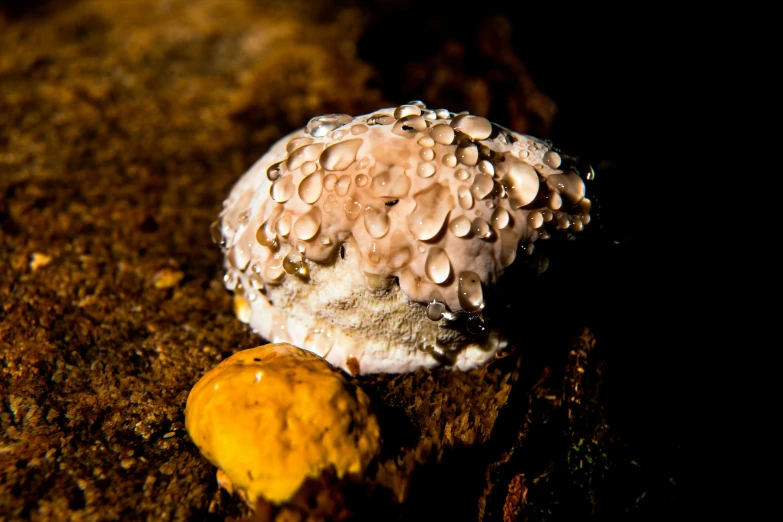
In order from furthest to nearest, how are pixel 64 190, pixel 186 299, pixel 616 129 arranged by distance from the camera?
pixel 616 129 → pixel 64 190 → pixel 186 299

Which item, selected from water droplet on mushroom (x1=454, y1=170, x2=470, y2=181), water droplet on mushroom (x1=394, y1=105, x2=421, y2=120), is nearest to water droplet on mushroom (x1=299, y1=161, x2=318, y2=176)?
water droplet on mushroom (x1=394, y1=105, x2=421, y2=120)

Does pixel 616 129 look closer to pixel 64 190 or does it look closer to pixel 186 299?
pixel 186 299

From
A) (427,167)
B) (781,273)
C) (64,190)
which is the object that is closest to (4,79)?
(64,190)

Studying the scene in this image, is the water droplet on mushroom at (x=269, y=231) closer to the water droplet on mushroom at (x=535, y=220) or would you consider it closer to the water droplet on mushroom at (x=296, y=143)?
the water droplet on mushroom at (x=296, y=143)

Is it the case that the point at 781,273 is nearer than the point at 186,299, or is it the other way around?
the point at 186,299

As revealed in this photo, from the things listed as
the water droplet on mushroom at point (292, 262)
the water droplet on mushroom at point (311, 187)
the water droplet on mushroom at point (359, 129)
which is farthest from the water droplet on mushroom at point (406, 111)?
the water droplet on mushroom at point (292, 262)
